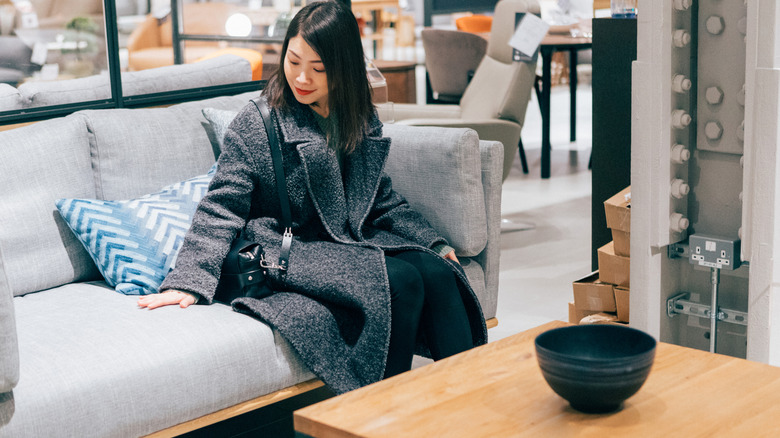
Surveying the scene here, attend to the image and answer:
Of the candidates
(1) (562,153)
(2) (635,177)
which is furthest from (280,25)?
(1) (562,153)

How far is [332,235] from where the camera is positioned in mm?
2201

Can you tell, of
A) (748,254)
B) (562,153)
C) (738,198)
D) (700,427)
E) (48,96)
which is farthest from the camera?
(562,153)

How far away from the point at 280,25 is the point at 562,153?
11.1 feet

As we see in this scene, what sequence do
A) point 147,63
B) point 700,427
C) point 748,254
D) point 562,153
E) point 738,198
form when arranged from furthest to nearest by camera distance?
point 562,153 → point 147,63 → point 738,198 → point 748,254 → point 700,427

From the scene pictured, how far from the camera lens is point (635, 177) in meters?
2.22

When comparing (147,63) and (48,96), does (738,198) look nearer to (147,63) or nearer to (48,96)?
(48,96)

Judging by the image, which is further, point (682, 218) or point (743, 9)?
point (682, 218)

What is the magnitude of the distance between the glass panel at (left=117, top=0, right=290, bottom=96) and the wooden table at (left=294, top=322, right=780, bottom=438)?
74.9 inches

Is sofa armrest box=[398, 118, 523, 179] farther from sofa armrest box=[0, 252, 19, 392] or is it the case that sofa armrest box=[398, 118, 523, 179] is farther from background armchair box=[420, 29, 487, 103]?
sofa armrest box=[0, 252, 19, 392]

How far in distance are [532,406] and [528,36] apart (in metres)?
3.20

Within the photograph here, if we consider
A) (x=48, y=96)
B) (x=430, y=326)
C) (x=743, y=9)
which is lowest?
(x=430, y=326)

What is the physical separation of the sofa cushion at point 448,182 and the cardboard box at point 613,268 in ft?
1.40

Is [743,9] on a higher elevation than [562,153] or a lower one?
higher


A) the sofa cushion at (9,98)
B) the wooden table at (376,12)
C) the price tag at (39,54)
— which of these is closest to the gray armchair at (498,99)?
the price tag at (39,54)
